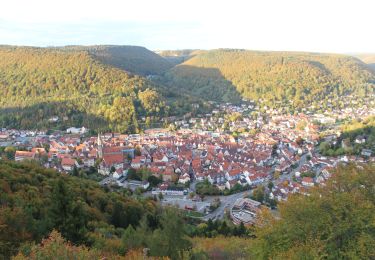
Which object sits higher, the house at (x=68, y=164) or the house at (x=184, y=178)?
the house at (x=68, y=164)

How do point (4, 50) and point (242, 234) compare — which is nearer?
point (242, 234)

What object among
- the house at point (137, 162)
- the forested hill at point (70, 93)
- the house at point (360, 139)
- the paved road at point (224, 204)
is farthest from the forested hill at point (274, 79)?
the paved road at point (224, 204)

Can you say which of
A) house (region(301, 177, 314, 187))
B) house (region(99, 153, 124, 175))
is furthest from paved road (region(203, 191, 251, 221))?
house (region(99, 153, 124, 175))

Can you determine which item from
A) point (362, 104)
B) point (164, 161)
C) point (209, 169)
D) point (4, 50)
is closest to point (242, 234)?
point (209, 169)

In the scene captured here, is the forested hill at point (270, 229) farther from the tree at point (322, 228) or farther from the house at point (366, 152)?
the house at point (366, 152)

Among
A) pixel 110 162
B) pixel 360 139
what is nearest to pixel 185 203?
pixel 110 162

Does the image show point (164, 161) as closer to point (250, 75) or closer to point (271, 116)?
point (271, 116)
